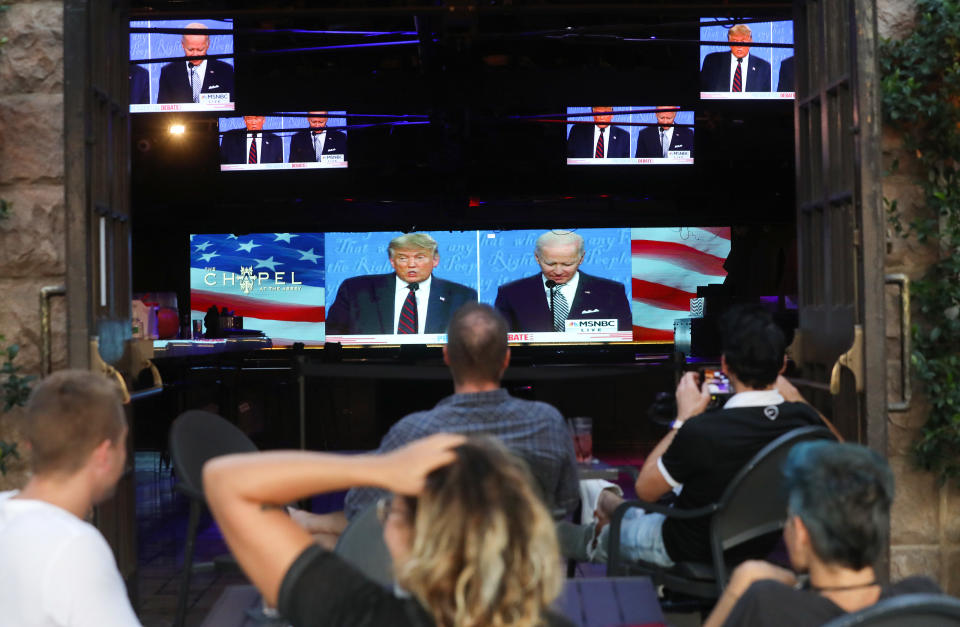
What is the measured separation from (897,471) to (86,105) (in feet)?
10.9

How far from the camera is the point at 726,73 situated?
25.9 feet

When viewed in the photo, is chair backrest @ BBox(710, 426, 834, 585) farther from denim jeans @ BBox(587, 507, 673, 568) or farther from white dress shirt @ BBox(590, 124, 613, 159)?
white dress shirt @ BBox(590, 124, 613, 159)

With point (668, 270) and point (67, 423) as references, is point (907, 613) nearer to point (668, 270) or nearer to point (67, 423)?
point (67, 423)

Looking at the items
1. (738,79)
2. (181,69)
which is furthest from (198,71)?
(738,79)

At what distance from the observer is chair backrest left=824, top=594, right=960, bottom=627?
1.46 meters

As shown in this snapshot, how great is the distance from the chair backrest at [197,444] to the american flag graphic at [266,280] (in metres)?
8.14

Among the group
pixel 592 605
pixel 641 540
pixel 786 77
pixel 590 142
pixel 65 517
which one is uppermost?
pixel 786 77

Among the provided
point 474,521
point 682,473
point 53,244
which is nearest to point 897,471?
point 682,473

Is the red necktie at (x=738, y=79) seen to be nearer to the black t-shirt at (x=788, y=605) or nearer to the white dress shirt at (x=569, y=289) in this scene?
the white dress shirt at (x=569, y=289)

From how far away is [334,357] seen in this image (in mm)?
8938

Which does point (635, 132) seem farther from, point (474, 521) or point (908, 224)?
point (474, 521)

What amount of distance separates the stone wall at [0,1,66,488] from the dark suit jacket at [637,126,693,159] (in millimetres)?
6543

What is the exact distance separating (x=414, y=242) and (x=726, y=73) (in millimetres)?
4831

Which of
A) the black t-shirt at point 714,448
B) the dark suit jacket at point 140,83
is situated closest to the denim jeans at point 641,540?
the black t-shirt at point 714,448
